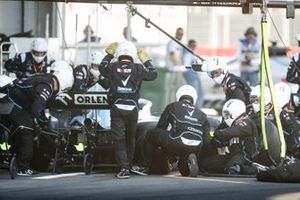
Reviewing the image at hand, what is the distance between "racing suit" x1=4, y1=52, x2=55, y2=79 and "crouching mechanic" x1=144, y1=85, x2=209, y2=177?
6.25ft

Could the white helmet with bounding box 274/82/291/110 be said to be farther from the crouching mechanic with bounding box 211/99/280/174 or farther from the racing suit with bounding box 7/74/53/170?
the racing suit with bounding box 7/74/53/170

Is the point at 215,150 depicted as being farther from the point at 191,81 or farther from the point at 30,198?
the point at 191,81

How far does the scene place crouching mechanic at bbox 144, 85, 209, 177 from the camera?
15398 millimetres

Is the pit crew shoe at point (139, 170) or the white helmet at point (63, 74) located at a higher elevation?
the white helmet at point (63, 74)

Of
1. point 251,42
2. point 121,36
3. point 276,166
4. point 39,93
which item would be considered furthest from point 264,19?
point 251,42

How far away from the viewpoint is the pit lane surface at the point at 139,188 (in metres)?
13.0

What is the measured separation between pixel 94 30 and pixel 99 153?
582 cm

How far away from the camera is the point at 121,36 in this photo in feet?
70.1

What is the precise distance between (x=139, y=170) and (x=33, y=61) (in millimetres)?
2202

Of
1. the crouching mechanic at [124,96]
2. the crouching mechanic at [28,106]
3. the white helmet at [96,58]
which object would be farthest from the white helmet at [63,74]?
the white helmet at [96,58]

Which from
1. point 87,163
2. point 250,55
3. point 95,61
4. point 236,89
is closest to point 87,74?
point 95,61

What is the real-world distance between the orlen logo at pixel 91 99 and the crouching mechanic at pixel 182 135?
0.78 m

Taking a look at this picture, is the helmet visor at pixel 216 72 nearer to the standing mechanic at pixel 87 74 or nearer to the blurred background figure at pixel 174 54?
the standing mechanic at pixel 87 74

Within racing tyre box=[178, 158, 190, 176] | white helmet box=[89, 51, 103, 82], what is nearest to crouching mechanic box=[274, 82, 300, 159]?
racing tyre box=[178, 158, 190, 176]
